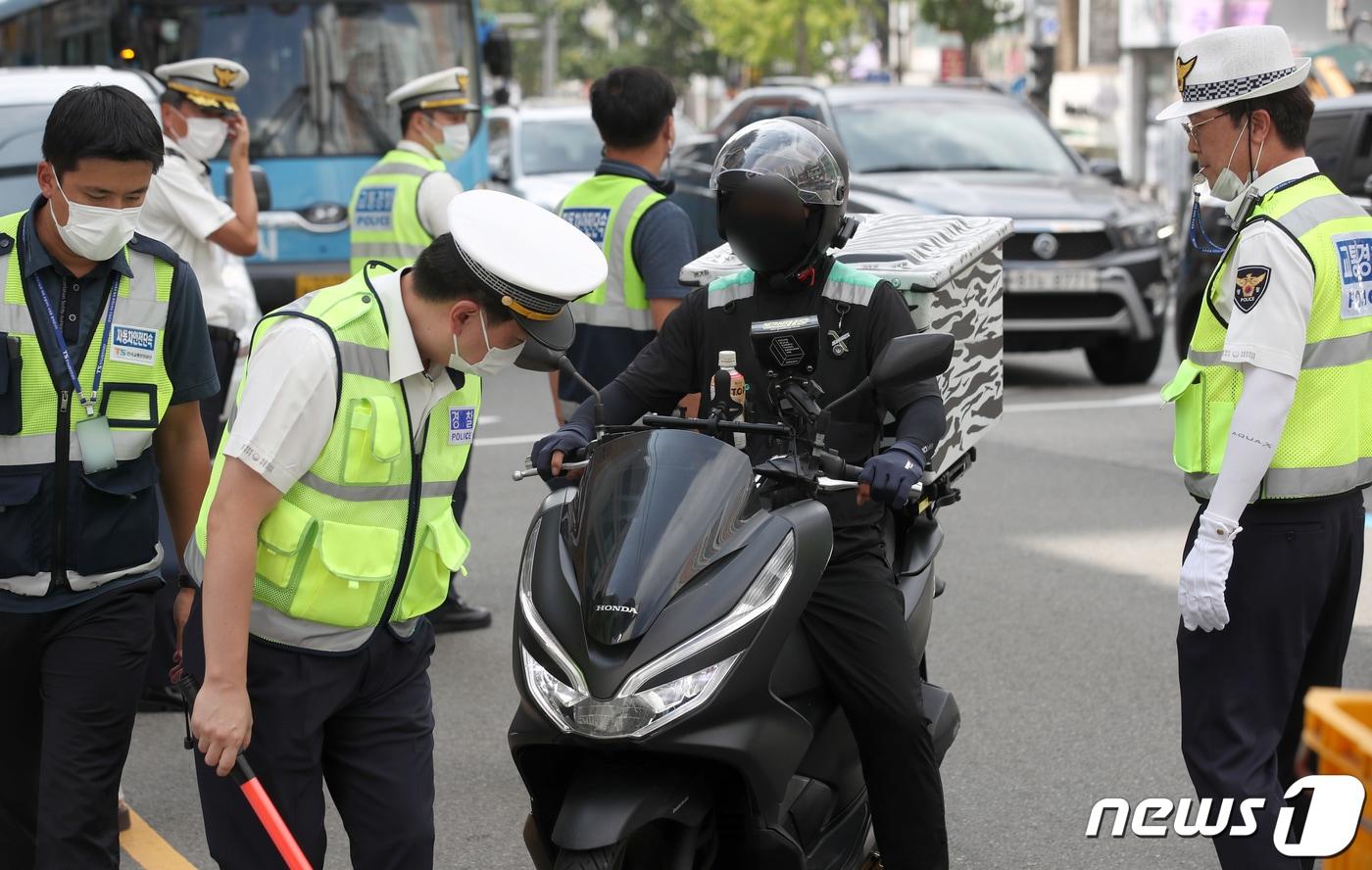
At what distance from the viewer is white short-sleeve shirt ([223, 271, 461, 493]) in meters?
3.08

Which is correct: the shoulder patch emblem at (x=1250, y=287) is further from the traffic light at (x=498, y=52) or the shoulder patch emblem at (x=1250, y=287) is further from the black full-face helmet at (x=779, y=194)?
the traffic light at (x=498, y=52)

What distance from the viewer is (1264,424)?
3.60 metres

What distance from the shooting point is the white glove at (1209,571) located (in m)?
3.65

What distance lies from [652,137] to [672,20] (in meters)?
53.5

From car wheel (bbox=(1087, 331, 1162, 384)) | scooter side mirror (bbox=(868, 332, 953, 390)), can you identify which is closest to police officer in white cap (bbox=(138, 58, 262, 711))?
scooter side mirror (bbox=(868, 332, 953, 390))

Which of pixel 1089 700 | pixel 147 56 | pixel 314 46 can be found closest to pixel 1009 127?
pixel 314 46

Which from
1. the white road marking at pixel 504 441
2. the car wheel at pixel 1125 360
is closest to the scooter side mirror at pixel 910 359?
the white road marking at pixel 504 441

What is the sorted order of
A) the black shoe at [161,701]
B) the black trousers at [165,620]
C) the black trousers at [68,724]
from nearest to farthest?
the black trousers at [68,724]
the black trousers at [165,620]
the black shoe at [161,701]

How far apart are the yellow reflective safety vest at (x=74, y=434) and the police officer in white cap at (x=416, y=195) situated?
3012 mm

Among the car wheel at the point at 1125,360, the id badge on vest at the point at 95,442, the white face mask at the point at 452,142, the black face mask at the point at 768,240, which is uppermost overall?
the black face mask at the point at 768,240

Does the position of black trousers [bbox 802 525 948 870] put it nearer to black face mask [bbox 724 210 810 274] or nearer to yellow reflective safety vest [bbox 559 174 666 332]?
black face mask [bbox 724 210 810 274]

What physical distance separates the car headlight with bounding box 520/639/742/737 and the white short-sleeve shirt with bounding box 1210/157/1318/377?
127 cm

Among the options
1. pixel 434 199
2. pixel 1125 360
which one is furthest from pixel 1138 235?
pixel 434 199

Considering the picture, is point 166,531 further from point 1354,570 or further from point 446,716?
point 1354,570
